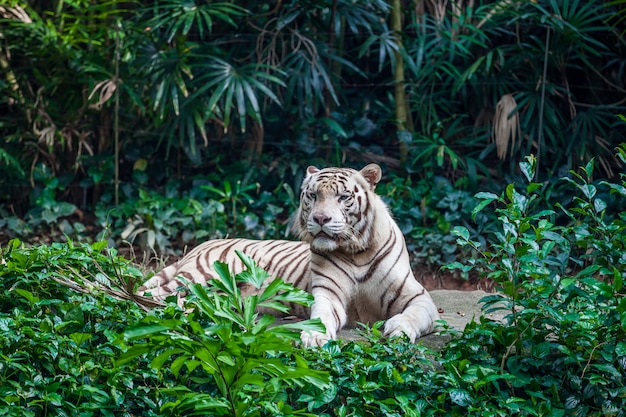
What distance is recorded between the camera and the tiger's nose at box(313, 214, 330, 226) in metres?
3.83

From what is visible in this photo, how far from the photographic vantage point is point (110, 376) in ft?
9.98

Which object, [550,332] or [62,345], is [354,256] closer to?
[550,332]

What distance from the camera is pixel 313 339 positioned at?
11.4ft

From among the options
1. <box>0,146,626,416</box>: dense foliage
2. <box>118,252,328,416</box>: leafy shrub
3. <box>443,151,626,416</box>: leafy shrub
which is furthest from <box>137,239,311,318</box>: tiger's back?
<box>118,252,328,416</box>: leafy shrub

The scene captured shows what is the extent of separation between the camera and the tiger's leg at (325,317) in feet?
11.4

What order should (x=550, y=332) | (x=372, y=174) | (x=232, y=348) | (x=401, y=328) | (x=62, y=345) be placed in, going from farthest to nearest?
1. (x=372, y=174)
2. (x=401, y=328)
3. (x=550, y=332)
4. (x=62, y=345)
5. (x=232, y=348)

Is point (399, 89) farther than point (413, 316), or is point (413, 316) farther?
point (399, 89)

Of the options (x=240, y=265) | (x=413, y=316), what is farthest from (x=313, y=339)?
(x=240, y=265)

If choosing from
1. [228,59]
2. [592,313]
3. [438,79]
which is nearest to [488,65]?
[438,79]

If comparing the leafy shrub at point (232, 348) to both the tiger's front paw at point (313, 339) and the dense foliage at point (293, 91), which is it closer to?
the tiger's front paw at point (313, 339)

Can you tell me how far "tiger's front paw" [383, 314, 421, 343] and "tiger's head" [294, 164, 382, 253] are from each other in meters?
0.43

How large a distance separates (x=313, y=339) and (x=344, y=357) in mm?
236

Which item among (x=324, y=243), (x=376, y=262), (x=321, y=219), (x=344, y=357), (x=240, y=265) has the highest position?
(x=321, y=219)

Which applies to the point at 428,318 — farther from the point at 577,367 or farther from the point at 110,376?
the point at 110,376
